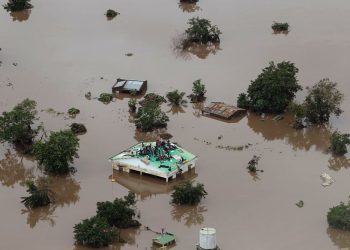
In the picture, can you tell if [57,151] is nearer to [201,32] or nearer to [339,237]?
[339,237]

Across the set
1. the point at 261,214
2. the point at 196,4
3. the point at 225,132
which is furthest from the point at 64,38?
the point at 261,214

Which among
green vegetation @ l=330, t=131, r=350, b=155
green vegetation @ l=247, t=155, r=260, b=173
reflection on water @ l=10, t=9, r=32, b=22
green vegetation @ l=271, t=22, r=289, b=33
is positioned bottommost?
green vegetation @ l=247, t=155, r=260, b=173

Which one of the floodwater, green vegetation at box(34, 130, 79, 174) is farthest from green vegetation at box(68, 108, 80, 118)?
green vegetation at box(34, 130, 79, 174)

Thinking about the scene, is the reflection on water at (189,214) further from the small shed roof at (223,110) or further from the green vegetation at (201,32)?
the green vegetation at (201,32)

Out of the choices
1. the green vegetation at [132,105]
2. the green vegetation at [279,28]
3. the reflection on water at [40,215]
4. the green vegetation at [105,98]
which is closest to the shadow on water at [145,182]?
the reflection on water at [40,215]

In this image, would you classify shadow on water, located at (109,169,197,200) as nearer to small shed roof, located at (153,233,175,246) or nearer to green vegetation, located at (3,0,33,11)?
small shed roof, located at (153,233,175,246)

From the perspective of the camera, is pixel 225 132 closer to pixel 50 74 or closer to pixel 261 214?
pixel 261 214

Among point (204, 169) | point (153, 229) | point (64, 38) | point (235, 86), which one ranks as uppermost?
point (64, 38)
